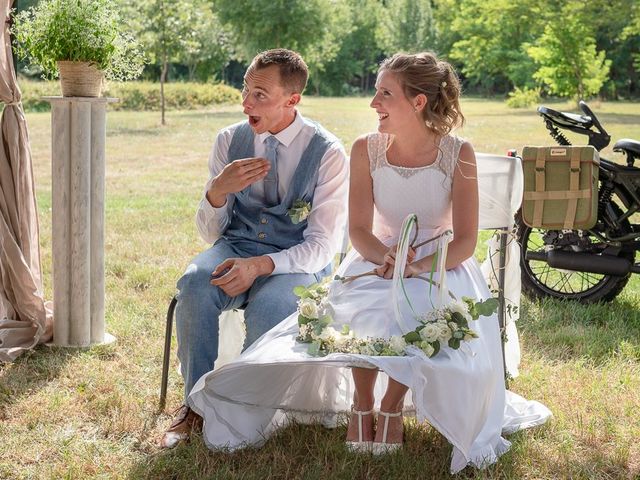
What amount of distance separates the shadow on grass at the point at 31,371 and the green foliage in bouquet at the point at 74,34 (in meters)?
1.28

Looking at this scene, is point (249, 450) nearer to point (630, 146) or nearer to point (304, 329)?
point (304, 329)

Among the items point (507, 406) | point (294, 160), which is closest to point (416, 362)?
point (507, 406)

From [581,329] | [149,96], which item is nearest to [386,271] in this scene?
[581,329]

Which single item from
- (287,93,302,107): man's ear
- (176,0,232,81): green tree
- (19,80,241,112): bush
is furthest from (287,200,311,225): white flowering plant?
(176,0,232,81): green tree

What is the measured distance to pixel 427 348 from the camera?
2830mm

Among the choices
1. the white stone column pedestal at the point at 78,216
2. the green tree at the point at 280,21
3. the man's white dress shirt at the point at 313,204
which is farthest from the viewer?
the green tree at the point at 280,21

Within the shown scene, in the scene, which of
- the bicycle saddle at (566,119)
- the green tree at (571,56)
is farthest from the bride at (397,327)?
the green tree at (571,56)

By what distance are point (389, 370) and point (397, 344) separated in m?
0.11

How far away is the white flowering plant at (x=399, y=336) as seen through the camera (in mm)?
2844

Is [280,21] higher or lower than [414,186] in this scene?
higher

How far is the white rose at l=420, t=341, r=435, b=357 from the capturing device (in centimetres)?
283

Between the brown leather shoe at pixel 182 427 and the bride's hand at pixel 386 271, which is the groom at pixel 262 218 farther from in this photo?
the bride's hand at pixel 386 271

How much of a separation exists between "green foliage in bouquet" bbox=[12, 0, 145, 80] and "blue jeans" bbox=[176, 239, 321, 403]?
4.13ft

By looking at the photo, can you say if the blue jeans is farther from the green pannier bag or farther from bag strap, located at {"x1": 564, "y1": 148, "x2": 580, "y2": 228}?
bag strap, located at {"x1": 564, "y1": 148, "x2": 580, "y2": 228}
